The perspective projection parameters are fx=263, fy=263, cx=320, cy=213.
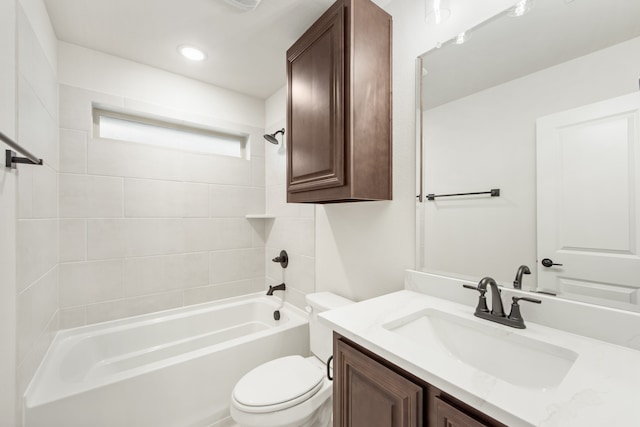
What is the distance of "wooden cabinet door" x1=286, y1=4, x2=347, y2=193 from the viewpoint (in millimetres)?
1247

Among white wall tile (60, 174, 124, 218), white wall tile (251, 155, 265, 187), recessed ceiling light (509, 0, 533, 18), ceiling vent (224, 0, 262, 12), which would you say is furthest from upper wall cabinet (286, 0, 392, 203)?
white wall tile (60, 174, 124, 218)

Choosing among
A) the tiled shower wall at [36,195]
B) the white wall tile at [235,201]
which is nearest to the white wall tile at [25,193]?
the tiled shower wall at [36,195]

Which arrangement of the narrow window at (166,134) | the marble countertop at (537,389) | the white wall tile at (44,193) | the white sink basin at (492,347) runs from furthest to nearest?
the narrow window at (166,134) < the white wall tile at (44,193) < the white sink basin at (492,347) < the marble countertop at (537,389)

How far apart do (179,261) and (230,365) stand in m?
1.00

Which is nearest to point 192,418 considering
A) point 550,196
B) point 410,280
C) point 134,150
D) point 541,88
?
point 410,280

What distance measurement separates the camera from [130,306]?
2.00 m

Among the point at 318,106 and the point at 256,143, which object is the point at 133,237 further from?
the point at 318,106

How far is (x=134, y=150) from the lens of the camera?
2008 millimetres

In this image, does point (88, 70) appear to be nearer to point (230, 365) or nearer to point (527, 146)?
point (230, 365)

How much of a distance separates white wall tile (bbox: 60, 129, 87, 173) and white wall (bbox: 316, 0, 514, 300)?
6.18 ft

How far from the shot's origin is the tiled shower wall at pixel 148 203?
5.91ft

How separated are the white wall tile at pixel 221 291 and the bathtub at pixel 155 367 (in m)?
0.06

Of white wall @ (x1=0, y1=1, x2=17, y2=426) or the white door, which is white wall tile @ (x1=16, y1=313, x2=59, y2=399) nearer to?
white wall @ (x1=0, y1=1, x2=17, y2=426)

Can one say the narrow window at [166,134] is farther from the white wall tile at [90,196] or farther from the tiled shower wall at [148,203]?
the white wall tile at [90,196]
